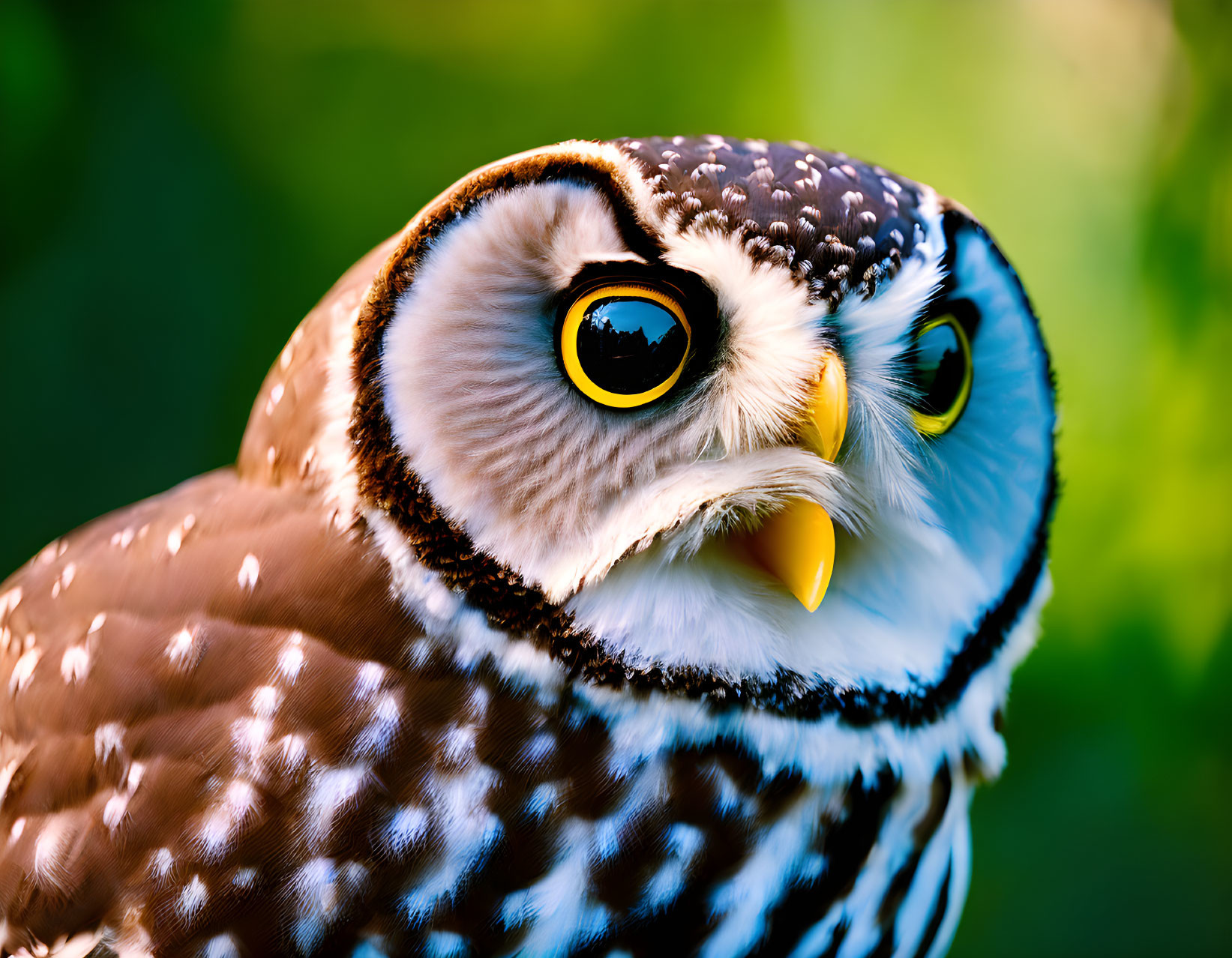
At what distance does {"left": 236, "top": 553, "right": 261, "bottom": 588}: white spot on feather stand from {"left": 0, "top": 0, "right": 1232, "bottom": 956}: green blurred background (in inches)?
52.5

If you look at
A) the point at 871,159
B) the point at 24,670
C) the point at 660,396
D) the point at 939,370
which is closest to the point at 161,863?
the point at 24,670

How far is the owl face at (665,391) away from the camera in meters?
0.57

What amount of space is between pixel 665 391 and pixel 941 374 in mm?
230

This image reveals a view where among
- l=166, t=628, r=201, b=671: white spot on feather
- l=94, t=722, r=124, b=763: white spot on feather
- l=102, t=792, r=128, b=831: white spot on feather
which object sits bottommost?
l=102, t=792, r=128, b=831: white spot on feather

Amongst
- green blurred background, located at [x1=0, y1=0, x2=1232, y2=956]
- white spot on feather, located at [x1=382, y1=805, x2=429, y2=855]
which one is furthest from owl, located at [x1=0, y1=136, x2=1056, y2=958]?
green blurred background, located at [x1=0, y1=0, x2=1232, y2=956]

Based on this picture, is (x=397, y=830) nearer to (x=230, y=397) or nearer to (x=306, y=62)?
(x=230, y=397)

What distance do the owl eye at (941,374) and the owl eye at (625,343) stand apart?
0.19 meters


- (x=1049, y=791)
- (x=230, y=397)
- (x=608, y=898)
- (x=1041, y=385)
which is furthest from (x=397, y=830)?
(x=1049, y=791)

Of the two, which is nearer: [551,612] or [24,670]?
[551,612]

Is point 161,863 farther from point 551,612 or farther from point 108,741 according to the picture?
point 551,612

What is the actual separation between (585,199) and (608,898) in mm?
467

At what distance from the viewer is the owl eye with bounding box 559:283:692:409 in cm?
57

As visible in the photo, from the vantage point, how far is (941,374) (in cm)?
68

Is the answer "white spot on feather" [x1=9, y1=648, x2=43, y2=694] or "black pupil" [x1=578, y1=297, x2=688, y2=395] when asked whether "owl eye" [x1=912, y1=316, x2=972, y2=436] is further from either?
"white spot on feather" [x1=9, y1=648, x2=43, y2=694]
